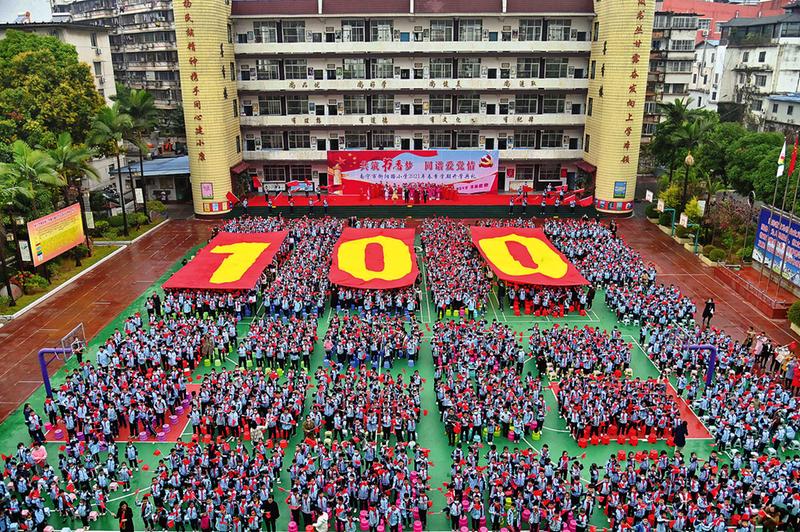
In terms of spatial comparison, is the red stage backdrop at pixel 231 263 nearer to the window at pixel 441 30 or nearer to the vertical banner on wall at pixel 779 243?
the window at pixel 441 30

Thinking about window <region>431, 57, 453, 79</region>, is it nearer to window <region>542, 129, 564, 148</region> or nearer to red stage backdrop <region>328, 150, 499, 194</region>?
red stage backdrop <region>328, 150, 499, 194</region>

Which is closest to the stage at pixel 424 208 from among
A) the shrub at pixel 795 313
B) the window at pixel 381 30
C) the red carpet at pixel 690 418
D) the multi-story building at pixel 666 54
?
the window at pixel 381 30

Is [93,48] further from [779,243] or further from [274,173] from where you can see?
Answer: [779,243]

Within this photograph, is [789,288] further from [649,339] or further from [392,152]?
[392,152]

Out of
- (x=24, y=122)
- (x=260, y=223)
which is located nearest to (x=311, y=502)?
(x=260, y=223)

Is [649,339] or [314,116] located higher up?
[314,116]

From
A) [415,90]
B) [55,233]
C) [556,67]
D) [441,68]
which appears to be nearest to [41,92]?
[55,233]
